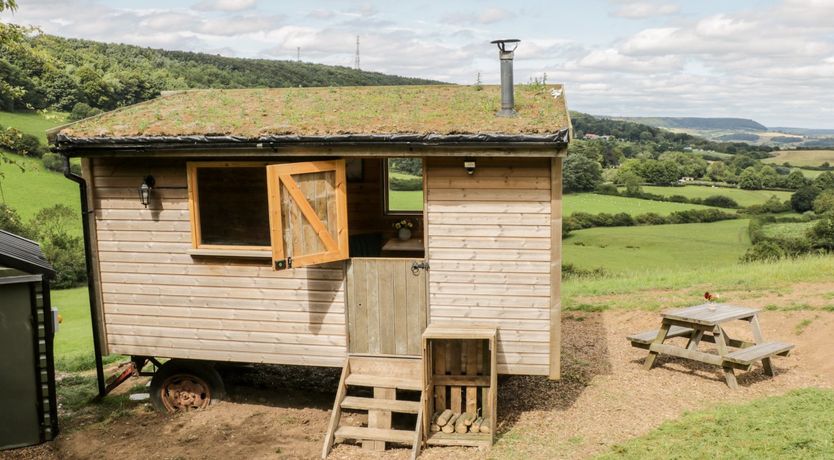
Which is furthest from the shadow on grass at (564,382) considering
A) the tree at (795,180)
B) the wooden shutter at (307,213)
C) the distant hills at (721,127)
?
the distant hills at (721,127)

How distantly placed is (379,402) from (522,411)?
1947mm

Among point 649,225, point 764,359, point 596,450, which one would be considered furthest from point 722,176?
point 596,450

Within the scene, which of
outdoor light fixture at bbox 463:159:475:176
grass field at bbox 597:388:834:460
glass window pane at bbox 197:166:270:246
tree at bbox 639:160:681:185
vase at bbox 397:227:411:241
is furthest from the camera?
tree at bbox 639:160:681:185

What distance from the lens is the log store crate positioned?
7.61 metres

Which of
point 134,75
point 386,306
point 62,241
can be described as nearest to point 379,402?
point 386,306

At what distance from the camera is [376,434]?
7734mm

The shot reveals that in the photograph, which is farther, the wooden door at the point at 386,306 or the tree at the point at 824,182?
the tree at the point at 824,182

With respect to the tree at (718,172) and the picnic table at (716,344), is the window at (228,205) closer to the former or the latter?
the picnic table at (716,344)

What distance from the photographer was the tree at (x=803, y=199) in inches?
2063

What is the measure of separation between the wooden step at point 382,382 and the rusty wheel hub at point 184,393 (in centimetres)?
240

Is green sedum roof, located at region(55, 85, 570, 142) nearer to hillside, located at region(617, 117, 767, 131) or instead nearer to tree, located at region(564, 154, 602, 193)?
tree, located at region(564, 154, 602, 193)

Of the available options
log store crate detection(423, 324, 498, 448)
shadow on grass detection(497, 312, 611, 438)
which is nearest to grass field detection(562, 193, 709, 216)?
shadow on grass detection(497, 312, 611, 438)

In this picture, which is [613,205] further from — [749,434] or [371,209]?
[749,434]

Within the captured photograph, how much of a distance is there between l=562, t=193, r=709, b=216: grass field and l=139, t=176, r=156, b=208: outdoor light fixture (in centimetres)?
3721
